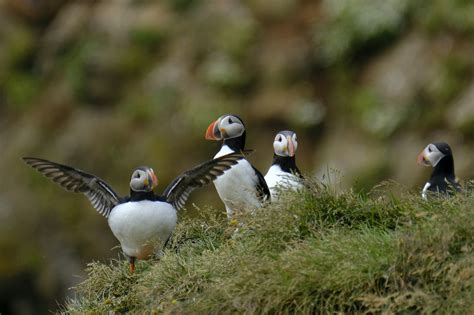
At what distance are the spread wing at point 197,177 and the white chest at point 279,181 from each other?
0.97 ft

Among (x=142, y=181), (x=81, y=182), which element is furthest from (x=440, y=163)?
(x=81, y=182)

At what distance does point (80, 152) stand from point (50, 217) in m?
1.11

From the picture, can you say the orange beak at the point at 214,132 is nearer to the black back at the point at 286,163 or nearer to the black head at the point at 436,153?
the black back at the point at 286,163

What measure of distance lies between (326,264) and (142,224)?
5.44ft

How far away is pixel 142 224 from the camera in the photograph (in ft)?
20.8

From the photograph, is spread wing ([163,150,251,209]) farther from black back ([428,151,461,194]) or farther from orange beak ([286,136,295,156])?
black back ([428,151,461,194])

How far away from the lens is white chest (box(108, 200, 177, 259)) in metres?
6.34

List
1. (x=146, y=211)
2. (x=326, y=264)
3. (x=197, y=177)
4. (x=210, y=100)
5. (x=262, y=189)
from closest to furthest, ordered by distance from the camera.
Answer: (x=326, y=264) < (x=146, y=211) < (x=262, y=189) < (x=197, y=177) < (x=210, y=100)

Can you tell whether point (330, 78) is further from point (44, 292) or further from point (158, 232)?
point (158, 232)

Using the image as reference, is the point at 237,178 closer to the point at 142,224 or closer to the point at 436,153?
the point at 142,224

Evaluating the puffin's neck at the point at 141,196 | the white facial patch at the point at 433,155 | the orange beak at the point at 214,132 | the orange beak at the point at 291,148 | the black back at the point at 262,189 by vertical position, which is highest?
the orange beak at the point at 214,132

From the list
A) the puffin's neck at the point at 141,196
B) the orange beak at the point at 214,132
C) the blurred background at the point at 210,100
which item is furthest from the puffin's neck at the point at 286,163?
the blurred background at the point at 210,100

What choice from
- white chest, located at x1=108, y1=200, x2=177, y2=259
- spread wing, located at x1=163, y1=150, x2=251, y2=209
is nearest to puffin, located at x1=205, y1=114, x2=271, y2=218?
spread wing, located at x1=163, y1=150, x2=251, y2=209

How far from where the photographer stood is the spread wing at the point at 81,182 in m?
6.80
